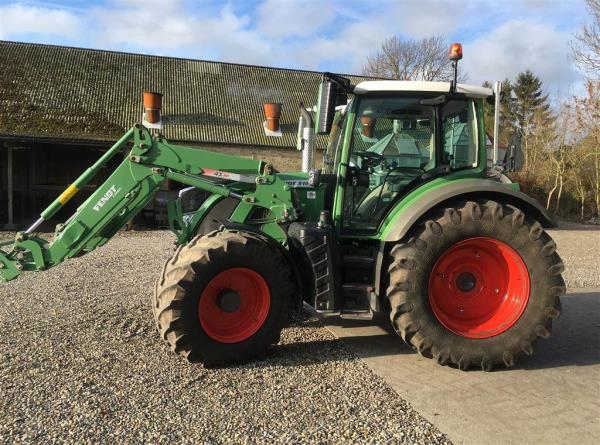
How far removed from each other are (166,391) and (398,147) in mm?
2903

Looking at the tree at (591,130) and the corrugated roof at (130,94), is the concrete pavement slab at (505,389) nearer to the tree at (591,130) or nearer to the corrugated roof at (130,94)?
the corrugated roof at (130,94)

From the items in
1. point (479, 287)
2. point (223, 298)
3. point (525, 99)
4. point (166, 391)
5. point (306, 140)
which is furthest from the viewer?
point (525, 99)

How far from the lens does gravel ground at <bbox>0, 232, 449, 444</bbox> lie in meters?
3.21

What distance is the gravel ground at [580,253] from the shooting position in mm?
8625

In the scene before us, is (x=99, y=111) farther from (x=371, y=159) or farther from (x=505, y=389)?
(x=505, y=389)

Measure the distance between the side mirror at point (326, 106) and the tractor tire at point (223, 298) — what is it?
3.60 feet

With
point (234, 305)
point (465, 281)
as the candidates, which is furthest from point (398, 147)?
point (234, 305)

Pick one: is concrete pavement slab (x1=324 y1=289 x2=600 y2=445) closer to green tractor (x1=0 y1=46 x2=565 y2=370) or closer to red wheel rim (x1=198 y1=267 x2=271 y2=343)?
green tractor (x1=0 y1=46 x2=565 y2=370)

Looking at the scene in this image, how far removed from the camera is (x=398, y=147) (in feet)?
15.8

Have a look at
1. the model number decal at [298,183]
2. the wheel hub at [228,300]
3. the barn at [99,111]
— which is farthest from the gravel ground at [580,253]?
the barn at [99,111]

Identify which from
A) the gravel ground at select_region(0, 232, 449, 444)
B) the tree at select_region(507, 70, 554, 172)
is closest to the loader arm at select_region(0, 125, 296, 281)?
the gravel ground at select_region(0, 232, 449, 444)

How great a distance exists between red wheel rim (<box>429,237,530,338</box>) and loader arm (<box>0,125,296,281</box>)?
4.78ft

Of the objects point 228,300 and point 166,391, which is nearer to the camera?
point 166,391

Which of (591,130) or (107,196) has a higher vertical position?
(591,130)
